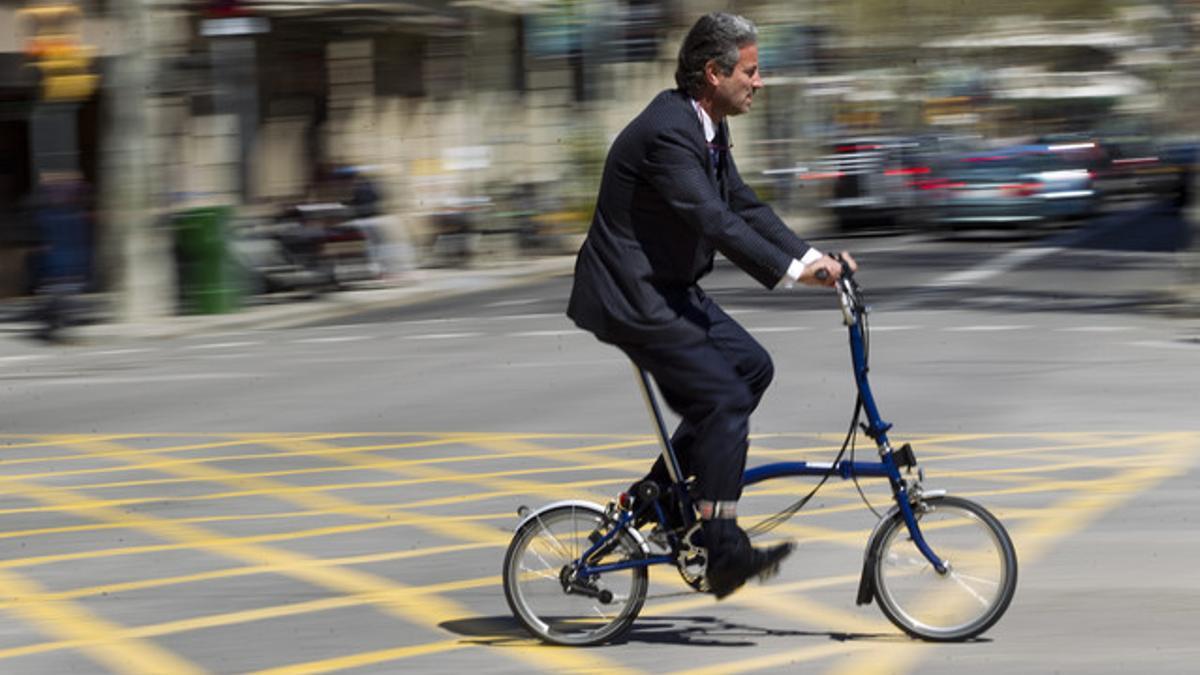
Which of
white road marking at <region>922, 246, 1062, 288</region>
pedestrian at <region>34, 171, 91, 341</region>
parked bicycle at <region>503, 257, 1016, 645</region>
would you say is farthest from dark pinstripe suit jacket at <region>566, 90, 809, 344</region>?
white road marking at <region>922, 246, 1062, 288</region>

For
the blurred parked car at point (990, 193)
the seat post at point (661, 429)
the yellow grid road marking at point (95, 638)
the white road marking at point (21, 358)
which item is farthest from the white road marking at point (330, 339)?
the blurred parked car at point (990, 193)

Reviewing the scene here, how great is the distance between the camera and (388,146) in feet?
114

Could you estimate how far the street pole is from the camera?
2150 centimetres

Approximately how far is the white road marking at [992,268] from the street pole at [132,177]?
25.8ft

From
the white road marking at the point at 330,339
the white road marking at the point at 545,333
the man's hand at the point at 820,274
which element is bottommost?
the white road marking at the point at 330,339

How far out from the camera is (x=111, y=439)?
12555mm

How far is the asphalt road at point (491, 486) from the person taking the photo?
6594mm

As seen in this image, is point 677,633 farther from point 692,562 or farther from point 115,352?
point 115,352

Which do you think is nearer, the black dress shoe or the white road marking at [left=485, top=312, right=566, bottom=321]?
the black dress shoe

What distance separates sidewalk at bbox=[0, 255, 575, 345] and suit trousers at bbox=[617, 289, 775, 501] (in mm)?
14727

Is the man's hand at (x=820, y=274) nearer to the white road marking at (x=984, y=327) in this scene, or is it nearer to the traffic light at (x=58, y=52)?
the white road marking at (x=984, y=327)

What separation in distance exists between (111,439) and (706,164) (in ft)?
23.3

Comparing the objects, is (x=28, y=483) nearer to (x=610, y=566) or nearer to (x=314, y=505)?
(x=314, y=505)

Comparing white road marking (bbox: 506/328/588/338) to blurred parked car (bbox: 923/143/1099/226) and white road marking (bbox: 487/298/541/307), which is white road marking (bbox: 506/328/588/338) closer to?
white road marking (bbox: 487/298/541/307)
